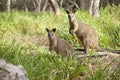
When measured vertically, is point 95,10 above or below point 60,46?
above

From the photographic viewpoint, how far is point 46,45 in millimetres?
10719

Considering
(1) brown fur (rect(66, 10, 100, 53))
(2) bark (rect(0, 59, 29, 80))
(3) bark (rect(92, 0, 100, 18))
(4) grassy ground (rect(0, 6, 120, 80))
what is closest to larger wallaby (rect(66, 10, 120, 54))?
(1) brown fur (rect(66, 10, 100, 53))

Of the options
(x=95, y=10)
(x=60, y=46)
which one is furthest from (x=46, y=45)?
(x=95, y=10)

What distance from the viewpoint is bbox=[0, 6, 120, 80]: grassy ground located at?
6.96m

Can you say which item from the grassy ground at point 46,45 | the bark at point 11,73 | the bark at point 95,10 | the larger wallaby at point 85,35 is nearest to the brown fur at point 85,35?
the larger wallaby at point 85,35

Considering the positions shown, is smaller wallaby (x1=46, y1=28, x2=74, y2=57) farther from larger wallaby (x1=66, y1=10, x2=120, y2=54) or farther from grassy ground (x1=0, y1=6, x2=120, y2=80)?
larger wallaby (x1=66, y1=10, x2=120, y2=54)

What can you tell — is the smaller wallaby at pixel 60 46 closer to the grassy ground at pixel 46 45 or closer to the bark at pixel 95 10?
the grassy ground at pixel 46 45

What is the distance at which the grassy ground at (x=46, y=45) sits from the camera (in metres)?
6.96

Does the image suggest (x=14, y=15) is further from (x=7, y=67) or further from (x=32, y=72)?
(x=7, y=67)

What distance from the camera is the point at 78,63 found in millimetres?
7344

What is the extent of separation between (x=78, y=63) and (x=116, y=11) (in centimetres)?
878

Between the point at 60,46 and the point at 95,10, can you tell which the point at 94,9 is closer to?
the point at 95,10

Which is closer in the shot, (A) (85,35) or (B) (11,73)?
(B) (11,73)

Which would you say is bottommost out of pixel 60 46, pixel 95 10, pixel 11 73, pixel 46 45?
pixel 46 45
